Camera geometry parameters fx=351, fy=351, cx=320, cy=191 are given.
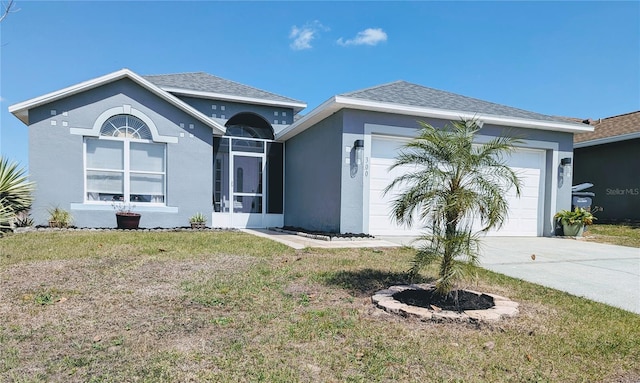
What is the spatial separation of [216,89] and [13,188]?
690cm

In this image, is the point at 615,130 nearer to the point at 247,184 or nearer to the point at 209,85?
the point at 247,184

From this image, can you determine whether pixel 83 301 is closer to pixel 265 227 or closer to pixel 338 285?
pixel 338 285

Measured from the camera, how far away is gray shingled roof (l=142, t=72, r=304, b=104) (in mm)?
12945

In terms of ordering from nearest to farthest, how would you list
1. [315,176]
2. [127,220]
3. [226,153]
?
[127,220] → [315,176] → [226,153]

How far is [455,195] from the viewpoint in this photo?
12.0 ft

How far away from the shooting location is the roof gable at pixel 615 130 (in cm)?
1389

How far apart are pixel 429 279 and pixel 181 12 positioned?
36.5 ft

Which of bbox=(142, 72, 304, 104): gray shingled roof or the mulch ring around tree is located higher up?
bbox=(142, 72, 304, 104): gray shingled roof

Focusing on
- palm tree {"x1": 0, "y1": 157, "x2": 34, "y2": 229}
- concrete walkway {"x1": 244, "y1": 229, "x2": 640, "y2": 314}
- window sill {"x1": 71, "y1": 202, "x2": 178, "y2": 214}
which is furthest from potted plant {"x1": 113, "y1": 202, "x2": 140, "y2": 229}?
concrete walkway {"x1": 244, "y1": 229, "x2": 640, "y2": 314}

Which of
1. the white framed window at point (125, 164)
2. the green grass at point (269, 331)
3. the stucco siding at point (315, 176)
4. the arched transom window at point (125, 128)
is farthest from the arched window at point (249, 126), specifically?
the green grass at point (269, 331)

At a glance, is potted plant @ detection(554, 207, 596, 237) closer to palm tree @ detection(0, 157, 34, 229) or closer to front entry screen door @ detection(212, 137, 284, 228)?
front entry screen door @ detection(212, 137, 284, 228)

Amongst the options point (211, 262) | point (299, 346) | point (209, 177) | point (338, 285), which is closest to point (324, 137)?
point (209, 177)

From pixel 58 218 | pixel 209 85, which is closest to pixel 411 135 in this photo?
pixel 209 85

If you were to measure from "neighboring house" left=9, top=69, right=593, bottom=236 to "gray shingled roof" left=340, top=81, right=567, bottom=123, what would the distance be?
0.20ft
